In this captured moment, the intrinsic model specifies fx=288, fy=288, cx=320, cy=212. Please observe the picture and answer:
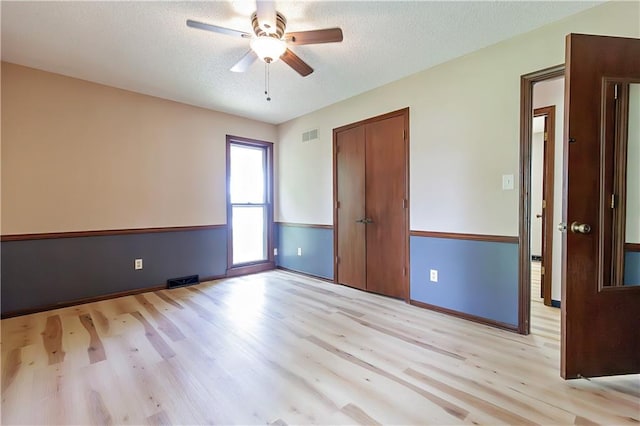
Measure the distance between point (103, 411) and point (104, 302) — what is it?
2160 mm

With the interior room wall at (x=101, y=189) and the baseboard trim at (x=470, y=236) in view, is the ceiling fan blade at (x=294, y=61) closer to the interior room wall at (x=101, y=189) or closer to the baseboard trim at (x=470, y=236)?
the baseboard trim at (x=470, y=236)

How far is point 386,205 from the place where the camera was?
3.38m

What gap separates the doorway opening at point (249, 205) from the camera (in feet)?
14.6

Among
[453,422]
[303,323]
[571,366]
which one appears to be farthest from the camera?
[303,323]

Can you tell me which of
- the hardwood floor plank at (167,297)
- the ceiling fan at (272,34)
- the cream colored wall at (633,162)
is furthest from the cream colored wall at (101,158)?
the cream colored wall at (633,162)

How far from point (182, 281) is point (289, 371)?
260 centimetres

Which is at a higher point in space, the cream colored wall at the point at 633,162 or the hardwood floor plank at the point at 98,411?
the cream colored wall at the point at 633,162

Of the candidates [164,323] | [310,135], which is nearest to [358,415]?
[164,323]

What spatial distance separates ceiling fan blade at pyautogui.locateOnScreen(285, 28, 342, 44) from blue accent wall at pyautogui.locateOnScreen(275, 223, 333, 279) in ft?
8.39

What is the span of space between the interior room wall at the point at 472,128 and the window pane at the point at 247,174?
201 cm

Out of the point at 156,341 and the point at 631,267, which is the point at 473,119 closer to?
the point at 631,267

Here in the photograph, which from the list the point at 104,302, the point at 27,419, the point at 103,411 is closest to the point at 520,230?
the point at 103,411

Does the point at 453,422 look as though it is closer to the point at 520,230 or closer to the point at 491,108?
the point at 520,230

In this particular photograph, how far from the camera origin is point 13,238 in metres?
2.80
